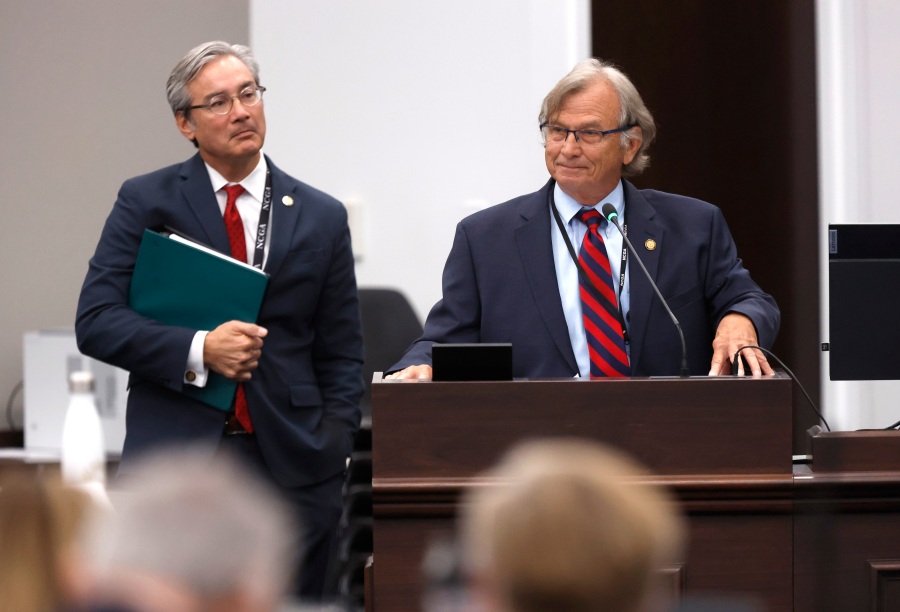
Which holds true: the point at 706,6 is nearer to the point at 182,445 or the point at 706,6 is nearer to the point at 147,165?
the point at 147,165

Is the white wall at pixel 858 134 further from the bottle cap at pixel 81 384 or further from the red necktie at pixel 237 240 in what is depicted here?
the bottle cap at pixel 81 384

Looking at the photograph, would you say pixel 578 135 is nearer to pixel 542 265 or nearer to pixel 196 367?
pixel 542 265

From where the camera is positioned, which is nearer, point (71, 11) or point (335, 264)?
point (335, 264)

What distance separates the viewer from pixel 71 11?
6.12 meters

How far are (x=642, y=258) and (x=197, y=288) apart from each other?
1100mm

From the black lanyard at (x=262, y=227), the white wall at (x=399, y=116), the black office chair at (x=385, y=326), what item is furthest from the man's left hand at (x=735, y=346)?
the white wall at (x=399, y=116)

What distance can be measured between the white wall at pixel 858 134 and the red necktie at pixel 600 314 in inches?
97.6

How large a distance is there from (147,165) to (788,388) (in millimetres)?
4386

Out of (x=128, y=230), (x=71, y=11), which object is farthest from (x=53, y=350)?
(x=128, y=230)

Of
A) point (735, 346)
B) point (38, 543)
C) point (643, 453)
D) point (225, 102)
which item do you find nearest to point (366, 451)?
point (225, 102)

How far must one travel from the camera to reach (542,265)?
3.11 metres

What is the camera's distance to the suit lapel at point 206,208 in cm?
331

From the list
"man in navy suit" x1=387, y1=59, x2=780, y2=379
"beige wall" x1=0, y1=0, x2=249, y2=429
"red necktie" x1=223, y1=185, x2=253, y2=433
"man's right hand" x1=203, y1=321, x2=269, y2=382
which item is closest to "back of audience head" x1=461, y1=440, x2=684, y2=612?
"man in navy suit" x1=387, y1=59, x2=780, y2=379

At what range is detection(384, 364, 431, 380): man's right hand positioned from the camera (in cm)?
270
